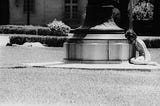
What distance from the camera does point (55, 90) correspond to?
31.6ft

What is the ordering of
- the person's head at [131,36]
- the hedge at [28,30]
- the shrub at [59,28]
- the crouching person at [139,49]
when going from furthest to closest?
the hedge at [28,30] < the shrub at [59,28] < the person's head at [131,36] < the crouching person at [139,49]

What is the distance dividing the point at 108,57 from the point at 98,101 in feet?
22.1

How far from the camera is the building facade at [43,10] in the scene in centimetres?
3988

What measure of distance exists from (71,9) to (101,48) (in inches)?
991

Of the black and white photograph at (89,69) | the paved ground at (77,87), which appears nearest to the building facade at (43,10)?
the black and white photograph at (89,69)

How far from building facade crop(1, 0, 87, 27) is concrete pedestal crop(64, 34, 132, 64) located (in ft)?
80.7

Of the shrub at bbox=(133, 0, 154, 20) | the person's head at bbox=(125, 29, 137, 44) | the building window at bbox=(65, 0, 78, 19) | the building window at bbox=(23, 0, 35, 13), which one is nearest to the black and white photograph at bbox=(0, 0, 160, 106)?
the person's head at bbox=(125, 29, 137, 44)

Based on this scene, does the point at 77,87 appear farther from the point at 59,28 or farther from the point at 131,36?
the point at 59,28

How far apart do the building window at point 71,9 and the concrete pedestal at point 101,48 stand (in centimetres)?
2468

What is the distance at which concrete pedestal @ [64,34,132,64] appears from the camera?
589 inches

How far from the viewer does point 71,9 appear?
39.8 metres

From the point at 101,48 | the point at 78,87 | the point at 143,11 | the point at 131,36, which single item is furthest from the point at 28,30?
the point at 78,87

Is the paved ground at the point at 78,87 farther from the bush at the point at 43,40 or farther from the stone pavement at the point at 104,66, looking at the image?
the bush at the point at 43,40

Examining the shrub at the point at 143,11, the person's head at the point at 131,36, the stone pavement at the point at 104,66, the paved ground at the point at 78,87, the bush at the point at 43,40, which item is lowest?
the paved ground at the point at 78,87
